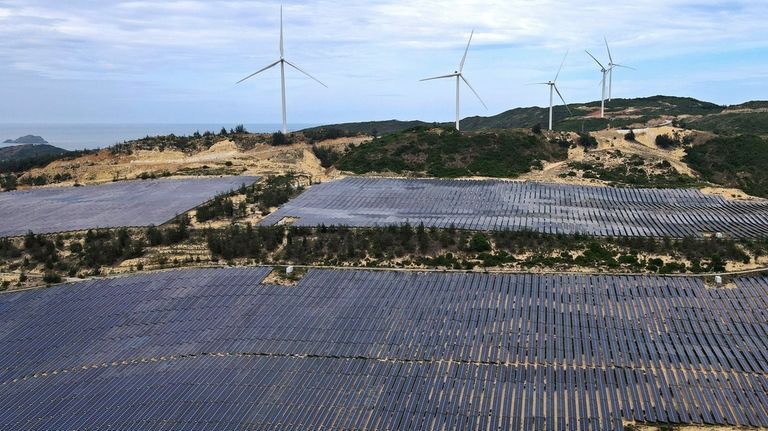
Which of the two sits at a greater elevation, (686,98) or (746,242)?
(686,98)

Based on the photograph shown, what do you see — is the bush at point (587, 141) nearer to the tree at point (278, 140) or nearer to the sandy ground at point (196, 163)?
the sandy ground at point (196, 163)

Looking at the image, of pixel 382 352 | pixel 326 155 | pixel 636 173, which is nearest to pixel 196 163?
pixel 326 155

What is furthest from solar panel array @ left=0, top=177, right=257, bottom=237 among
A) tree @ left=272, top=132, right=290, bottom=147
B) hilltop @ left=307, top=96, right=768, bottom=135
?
hilltop @ left=307, top=96, right=768, bottom=135

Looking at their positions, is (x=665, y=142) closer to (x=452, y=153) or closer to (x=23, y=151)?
(x=452, y=153)

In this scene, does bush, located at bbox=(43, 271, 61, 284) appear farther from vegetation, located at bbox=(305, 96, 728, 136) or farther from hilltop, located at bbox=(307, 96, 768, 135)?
vegetation, located at bbox=(305, 96, 728, 136)

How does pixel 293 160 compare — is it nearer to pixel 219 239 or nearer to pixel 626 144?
pixel 219 239

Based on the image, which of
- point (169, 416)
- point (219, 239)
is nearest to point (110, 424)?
point (169, 416)

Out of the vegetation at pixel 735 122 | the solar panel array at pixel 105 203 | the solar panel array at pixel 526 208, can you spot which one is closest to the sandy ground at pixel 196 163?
the solar panel array at pixel 105 203
